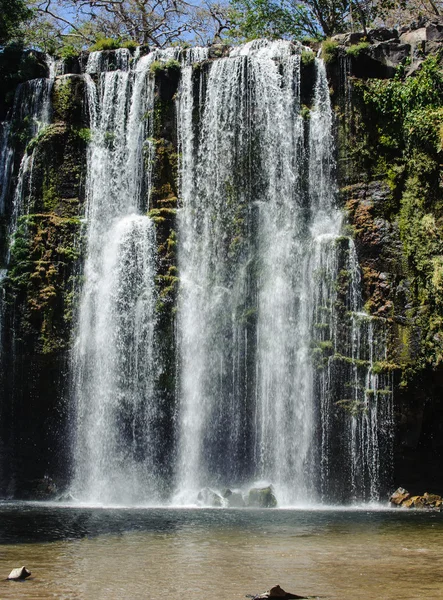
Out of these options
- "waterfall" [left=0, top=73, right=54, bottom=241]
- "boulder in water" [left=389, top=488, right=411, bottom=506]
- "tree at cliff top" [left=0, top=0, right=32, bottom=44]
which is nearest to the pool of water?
"boulder in water" [left=389, top=488, right=411, bottom=506]

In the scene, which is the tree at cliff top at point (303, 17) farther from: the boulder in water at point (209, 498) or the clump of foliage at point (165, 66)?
the boulder in water at point (209, 498)

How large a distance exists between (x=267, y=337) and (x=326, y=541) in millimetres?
9657

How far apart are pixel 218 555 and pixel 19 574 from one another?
2837mm

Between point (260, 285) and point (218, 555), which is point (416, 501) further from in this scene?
point (218, 555)

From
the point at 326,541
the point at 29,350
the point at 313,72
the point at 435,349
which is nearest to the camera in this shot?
the point at 326,541

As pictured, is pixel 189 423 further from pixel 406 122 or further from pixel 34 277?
pixel 406 122

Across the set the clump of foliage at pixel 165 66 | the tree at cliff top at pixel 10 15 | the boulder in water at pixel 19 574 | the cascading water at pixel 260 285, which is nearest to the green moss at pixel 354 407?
the cascading water at pixel 260 285

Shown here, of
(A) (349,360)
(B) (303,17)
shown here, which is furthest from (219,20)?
(A) (349,360)

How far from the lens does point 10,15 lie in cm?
2777

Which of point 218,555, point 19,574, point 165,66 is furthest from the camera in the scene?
point 165,66

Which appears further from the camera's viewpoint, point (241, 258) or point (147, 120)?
point (147, 120)

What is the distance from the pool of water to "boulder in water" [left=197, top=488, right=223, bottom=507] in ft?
7.95

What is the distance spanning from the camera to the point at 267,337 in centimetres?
2094

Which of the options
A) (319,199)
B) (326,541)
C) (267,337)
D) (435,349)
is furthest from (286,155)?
(326,541)
